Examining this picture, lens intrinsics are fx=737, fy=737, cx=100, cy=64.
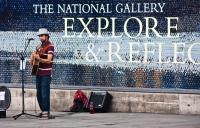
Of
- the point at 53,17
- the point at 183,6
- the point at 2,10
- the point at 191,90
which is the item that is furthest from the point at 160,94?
the point at 2,10

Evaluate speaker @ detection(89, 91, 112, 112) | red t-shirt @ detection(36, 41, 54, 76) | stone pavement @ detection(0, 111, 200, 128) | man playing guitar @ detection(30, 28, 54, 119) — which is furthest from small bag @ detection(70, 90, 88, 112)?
red t-shirt @ detection(36, 41, 54, 76)

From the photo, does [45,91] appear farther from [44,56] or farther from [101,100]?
[101,100]

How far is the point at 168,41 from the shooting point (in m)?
16.8

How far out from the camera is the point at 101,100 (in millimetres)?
17234

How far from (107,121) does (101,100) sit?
7.34 feet

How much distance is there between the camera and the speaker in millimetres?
17156

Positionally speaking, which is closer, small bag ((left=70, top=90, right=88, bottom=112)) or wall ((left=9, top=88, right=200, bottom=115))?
wall ((left=9, top=88, right=200, bottom=115))

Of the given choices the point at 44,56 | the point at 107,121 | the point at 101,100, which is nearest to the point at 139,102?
the point at 101,100

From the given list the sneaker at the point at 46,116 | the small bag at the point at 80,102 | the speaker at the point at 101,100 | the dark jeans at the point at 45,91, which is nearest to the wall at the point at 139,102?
the speaker at the point at 101,100

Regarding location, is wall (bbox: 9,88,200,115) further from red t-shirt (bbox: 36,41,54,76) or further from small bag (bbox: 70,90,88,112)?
red t-shirt (bbox: 36,41,54,76)

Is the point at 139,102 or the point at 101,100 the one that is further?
the point at 101,100

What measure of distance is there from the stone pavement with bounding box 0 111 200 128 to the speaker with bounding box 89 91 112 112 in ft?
1.37

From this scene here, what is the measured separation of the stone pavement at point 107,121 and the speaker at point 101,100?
417 mm

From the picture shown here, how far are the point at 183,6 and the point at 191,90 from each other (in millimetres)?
1899
